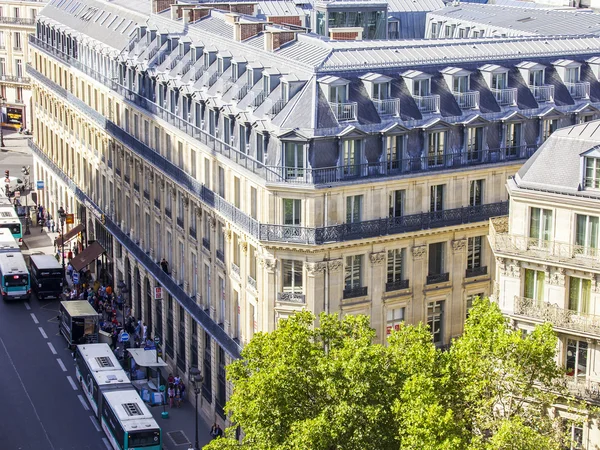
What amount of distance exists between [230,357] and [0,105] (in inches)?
3960

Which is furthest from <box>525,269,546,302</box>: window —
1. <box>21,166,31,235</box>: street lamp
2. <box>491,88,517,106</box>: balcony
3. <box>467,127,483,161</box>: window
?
<box>21,166,31,235</box>: street lamp

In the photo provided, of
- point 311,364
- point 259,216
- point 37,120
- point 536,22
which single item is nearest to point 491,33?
point 536,22

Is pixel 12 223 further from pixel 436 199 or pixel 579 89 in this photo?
pixel 579 89

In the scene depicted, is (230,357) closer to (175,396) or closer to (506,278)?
(175,396)

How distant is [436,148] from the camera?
7331 cm

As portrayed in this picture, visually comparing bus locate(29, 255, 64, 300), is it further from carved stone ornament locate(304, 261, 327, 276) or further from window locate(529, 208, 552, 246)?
window locate(529, 208, 552, 246)

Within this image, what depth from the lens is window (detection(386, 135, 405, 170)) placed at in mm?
71500

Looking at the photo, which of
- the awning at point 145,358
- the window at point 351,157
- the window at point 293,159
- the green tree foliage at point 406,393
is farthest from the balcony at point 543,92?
the awning at point 145,358

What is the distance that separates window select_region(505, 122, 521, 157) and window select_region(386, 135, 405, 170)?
7496 millimetres

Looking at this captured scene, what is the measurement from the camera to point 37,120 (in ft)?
454

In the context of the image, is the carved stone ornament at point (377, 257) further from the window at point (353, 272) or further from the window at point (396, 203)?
the window at point (396, 203)

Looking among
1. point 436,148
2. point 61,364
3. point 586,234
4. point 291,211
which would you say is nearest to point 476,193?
point 436,148

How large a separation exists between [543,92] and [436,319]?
1509cm

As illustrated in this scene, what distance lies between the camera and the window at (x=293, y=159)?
69.2m
